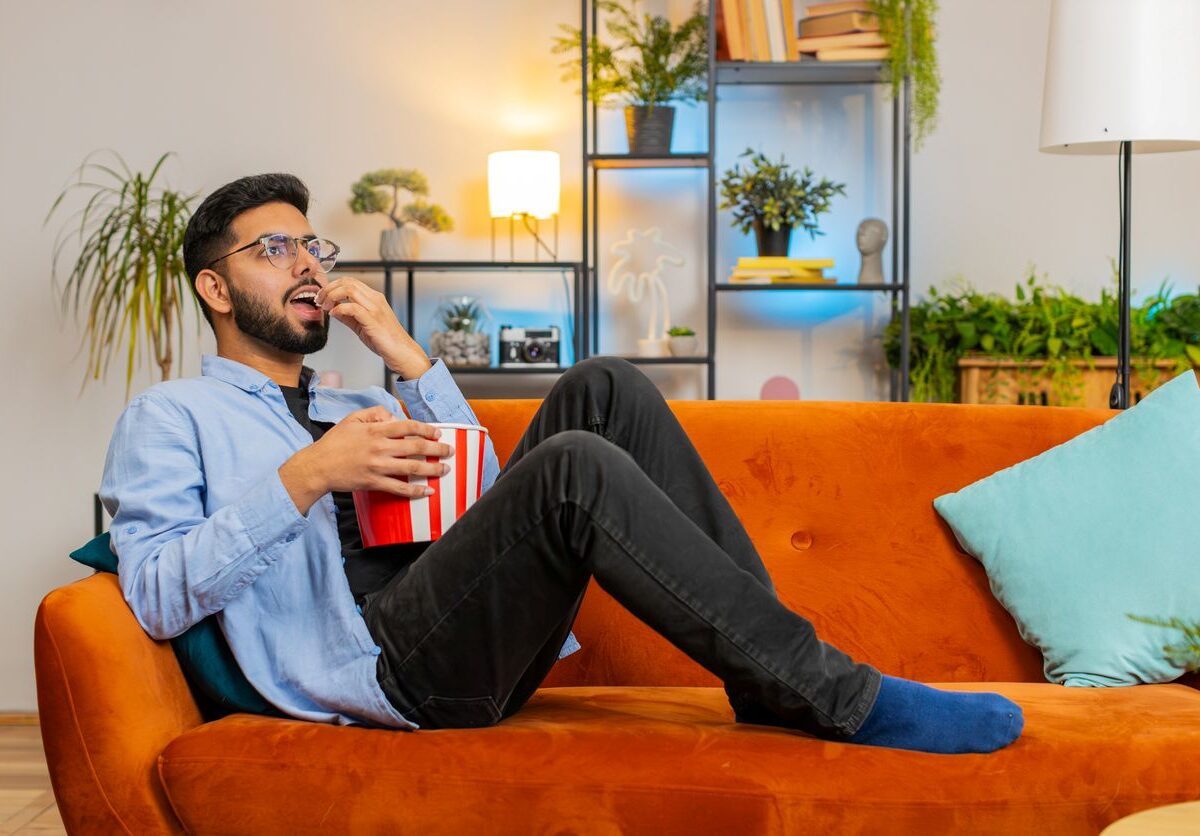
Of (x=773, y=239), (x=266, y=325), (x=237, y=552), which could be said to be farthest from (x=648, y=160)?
(x=237, y=552)

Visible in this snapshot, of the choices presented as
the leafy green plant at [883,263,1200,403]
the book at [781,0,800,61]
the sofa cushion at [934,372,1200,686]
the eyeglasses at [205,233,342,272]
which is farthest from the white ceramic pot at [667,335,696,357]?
the eyeglasses at [205,233,342,272]

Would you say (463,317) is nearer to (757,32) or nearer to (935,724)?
(757,32)

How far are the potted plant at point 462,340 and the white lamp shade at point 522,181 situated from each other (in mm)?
294

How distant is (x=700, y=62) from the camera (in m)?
3.46

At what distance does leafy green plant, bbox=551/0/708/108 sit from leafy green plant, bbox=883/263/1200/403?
940 mm

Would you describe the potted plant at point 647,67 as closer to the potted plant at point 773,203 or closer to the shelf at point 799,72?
the shelf at point 799,72

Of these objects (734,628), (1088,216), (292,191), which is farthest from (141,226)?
(1088,216)

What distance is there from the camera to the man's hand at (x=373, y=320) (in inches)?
70.0

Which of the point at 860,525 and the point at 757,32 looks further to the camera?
the point at 757,32

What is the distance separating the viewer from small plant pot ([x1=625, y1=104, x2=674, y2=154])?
3412mm

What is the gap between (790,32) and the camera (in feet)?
11.1

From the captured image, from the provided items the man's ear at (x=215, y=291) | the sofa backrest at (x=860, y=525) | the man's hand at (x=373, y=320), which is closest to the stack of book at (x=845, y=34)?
the sofa backrest at (x=860, y=525)

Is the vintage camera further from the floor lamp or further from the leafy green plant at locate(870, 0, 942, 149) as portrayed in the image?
the floor lamp

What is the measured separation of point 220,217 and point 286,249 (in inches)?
4.6
